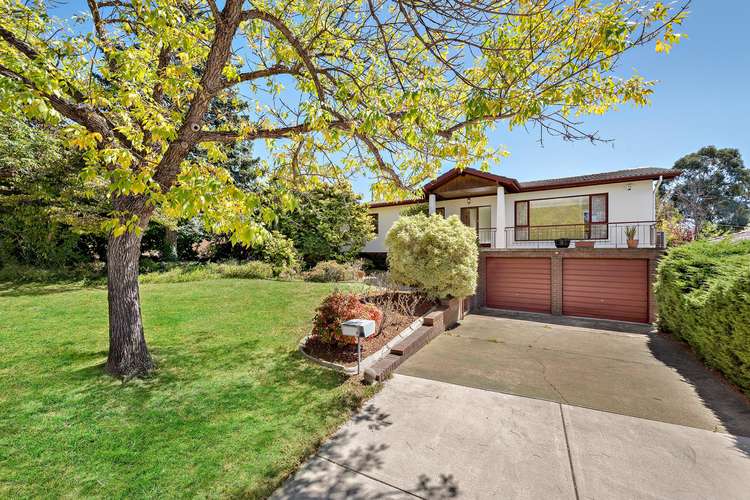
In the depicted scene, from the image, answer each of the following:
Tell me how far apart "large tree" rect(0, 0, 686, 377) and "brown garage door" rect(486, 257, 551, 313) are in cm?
715

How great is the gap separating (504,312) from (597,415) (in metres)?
7.11

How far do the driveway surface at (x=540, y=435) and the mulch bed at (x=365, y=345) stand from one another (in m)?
0.76

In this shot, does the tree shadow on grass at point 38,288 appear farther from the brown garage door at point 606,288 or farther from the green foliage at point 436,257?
the brown garage door at point 606,288

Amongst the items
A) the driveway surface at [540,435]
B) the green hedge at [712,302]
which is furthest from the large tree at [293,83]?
the green hedge at [712,302]

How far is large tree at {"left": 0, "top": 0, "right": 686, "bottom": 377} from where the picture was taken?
10.5ft

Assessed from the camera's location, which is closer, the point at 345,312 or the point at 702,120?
the point at 345,312

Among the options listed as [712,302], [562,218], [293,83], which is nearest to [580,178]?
[562,218]

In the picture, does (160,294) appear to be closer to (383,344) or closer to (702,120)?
(383,344)

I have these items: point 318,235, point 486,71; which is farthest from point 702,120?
point 318,235

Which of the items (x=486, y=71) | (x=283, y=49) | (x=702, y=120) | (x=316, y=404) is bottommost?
(x=316, y=404)

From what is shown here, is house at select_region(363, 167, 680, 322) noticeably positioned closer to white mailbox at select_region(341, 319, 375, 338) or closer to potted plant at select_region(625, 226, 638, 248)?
potted plant at select_region(625, 226, 638, 248)

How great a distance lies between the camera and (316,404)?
407 centimetres

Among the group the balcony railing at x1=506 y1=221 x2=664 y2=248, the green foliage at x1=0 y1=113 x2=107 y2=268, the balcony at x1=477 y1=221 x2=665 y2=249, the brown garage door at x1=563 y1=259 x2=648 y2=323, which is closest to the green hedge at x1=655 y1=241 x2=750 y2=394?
the brown garage door at x1=563 y1=259 x2=648 y2=323

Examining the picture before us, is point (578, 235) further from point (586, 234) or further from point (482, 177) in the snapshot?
point (482, 177)
